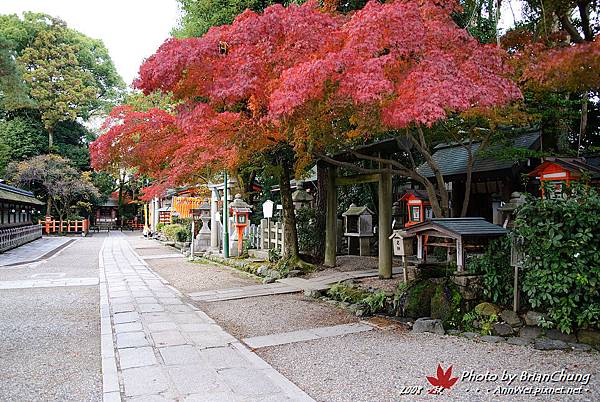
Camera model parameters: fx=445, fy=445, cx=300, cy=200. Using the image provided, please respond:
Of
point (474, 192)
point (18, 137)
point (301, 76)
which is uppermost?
point (18, 137)

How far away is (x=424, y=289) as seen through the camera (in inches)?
266

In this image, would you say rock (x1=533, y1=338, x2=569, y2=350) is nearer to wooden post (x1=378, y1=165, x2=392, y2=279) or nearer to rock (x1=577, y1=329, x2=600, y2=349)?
rock (x1=577, y1=329, x2=600, y2=349)

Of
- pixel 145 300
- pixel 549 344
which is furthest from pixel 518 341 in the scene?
pixel 145 300

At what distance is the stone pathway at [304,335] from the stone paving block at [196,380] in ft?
3.59

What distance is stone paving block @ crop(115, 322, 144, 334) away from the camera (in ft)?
20.4

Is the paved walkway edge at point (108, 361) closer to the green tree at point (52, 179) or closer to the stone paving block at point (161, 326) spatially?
the stone paving block at point (161, 326)

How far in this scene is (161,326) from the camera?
21.2ft

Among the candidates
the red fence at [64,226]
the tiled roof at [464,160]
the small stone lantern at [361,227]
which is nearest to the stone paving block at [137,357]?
the tiled roof at [464,160]

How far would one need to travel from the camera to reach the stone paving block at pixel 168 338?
5600 millimetres

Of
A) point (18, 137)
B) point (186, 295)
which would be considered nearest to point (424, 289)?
point (186, 295)

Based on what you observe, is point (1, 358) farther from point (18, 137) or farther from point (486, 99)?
point (18, 137)

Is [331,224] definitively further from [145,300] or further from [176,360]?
[176,360]

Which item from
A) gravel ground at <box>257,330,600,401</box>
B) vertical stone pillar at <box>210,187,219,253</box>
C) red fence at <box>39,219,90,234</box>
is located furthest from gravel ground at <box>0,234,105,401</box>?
red fence at <box>39,219,90,234</box>

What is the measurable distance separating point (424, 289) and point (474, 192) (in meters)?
7.37
